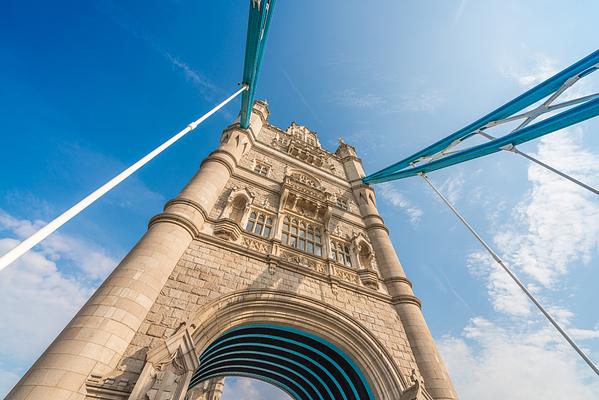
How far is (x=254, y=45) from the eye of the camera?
42.2 feet

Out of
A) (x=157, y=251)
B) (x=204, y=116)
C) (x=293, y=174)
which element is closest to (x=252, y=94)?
(x=293, y=174)

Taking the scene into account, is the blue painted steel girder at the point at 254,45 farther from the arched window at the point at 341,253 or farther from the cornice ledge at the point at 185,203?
the arched window at the point at 341,253

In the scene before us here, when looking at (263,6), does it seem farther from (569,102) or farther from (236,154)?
(569,102)

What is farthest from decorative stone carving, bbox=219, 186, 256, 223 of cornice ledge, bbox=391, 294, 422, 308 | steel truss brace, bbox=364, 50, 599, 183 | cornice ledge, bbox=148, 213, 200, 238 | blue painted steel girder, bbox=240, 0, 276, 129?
steel truss brace, bbox=364, 50, 599, 183

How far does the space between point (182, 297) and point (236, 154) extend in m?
8.34

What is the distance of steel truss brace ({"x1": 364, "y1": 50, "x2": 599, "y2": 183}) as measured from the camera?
721cm

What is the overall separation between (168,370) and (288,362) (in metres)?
5.35

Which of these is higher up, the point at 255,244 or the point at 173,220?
the point at 255,244

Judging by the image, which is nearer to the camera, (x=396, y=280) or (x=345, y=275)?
(x=345, y=275)

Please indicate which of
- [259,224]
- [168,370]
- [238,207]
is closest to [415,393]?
[168,370]

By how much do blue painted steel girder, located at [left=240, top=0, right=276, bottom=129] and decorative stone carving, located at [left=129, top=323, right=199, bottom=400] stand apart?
12.6 m

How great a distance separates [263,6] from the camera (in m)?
11.4

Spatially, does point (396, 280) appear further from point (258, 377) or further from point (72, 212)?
point (72, 212)

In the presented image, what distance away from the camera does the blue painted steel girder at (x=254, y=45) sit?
11.7 metres
